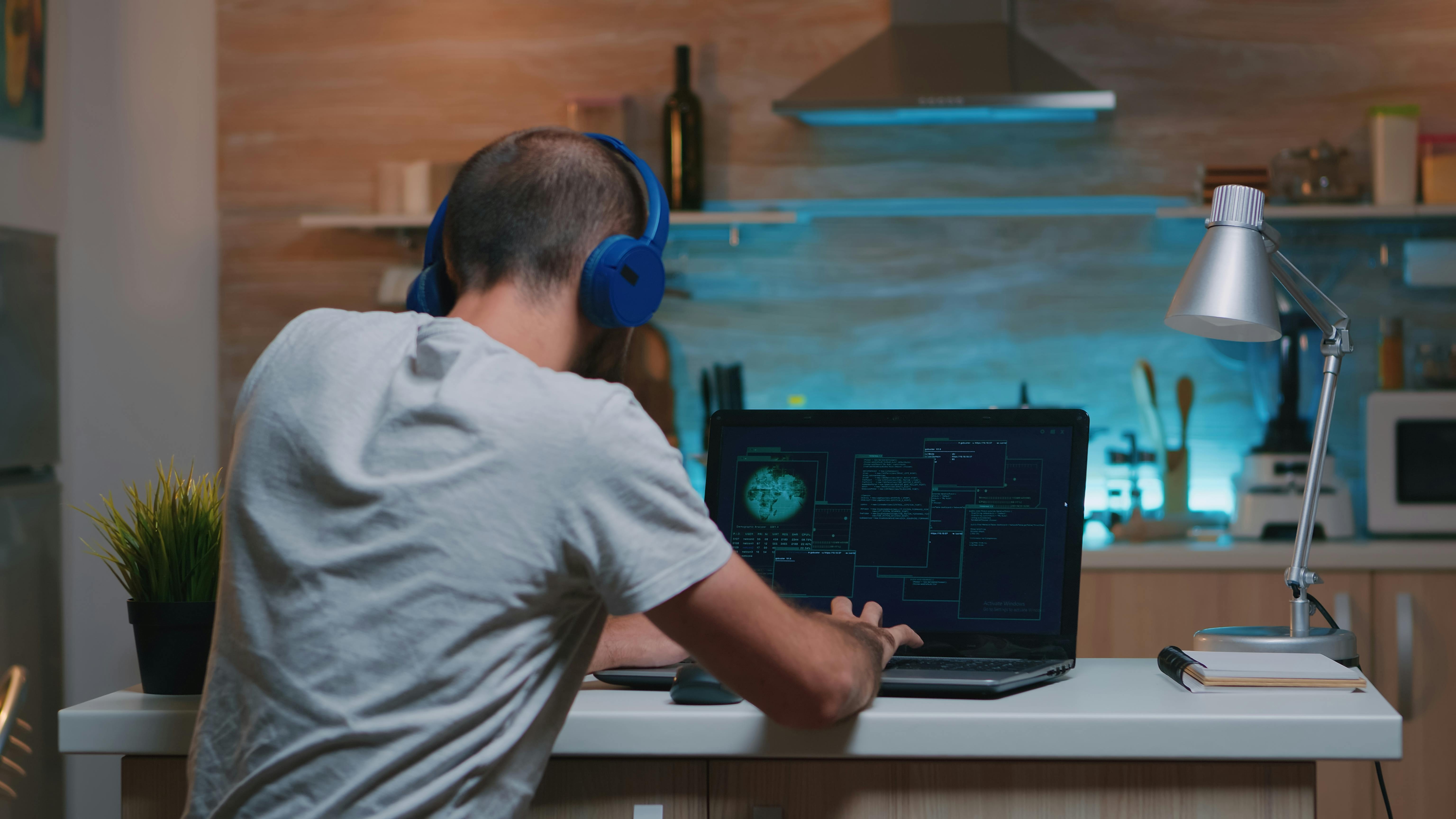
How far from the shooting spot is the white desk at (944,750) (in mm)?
1040

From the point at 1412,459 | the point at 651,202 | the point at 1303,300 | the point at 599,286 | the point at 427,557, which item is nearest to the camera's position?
the point at 427,557

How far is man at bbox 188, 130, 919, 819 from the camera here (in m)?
0.85

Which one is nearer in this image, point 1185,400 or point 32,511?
point 32,511

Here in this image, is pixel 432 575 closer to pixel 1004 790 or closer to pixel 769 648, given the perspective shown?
pixel 769 648

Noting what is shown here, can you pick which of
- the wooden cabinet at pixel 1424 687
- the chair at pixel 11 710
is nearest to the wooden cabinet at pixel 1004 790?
the chair at pixel 11 710

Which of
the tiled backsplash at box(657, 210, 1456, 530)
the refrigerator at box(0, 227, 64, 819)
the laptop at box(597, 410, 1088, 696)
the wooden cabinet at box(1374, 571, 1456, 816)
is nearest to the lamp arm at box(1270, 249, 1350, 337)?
the laptop at box(597, 410, 1088, 696)

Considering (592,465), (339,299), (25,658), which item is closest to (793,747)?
(592,465)

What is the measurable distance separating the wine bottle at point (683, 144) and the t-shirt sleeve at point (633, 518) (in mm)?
2408

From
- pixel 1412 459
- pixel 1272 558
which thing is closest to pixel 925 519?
pixel 1272 558

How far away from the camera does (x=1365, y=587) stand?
2674 millimetres

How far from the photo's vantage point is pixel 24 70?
7.84ft

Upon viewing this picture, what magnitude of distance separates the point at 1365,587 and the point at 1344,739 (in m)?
1.88

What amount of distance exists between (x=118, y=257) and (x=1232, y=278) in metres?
2.60

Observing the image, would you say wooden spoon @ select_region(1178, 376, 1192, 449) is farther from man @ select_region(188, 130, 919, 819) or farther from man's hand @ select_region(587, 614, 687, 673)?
man @ select_region(188, 130, 919, 819)
